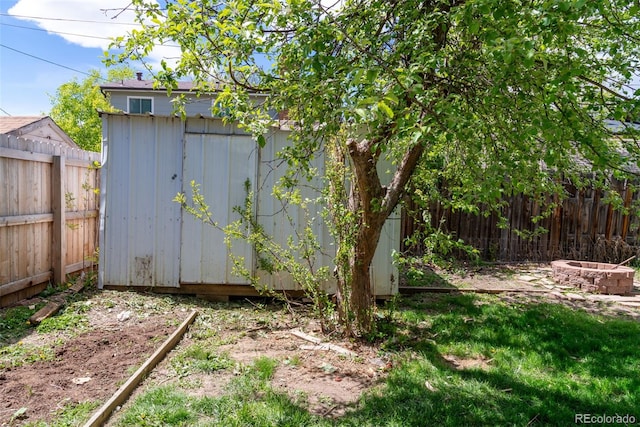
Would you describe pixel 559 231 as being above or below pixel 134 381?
above

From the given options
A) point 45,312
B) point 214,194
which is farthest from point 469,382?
point 45,312

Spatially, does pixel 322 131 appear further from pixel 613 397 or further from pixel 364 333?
pixel 613 397

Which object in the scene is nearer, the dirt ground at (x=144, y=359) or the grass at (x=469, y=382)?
the grass at (x=469, y=382)

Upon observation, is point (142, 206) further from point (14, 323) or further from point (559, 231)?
point (559, 231)

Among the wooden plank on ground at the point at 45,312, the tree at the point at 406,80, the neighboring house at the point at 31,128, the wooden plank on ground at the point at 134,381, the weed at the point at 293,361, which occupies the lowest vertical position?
the weed at the point at 293,361

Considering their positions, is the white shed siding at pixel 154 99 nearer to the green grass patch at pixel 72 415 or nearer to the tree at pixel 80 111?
the tree at pixel 80 111

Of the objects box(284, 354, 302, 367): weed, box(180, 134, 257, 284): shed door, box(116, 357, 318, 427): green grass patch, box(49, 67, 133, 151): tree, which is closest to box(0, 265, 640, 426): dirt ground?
box(284, 354, 302, 367): weed

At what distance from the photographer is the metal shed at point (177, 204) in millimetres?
5184

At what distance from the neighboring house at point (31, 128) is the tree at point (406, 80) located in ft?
38.9

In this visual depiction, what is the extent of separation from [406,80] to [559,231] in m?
7.69

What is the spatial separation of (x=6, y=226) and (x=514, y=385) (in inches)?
201

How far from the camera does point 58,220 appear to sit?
5406mm

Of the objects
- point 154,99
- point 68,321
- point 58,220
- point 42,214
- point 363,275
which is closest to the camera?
point 363,275

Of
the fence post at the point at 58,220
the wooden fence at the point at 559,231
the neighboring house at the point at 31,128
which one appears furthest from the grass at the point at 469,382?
the neighboring house at the point at 31,128
